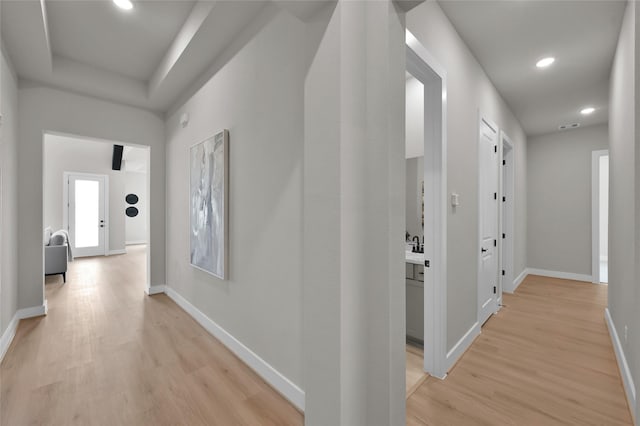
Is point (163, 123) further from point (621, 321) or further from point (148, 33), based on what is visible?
point (621, 321)

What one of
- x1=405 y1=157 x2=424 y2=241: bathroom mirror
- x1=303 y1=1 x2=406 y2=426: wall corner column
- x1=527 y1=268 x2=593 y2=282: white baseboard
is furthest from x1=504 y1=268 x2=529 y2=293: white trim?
Result: x1=303 y1=1 x2=406 y2=426: wall corner column

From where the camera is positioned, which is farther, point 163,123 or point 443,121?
point 163,123

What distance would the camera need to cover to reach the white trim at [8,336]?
2240mm

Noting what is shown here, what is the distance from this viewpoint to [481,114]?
2.80 m

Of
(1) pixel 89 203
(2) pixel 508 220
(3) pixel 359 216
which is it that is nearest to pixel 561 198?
(2) pixel 508 220

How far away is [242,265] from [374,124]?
158 cm

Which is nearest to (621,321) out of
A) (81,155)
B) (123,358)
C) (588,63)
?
(588,63)

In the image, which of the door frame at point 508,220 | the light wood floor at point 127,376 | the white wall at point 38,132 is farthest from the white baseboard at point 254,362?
the door frame at point 508,220

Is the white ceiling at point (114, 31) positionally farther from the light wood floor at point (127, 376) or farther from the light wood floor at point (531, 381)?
the light wood floor at point (531, 381)

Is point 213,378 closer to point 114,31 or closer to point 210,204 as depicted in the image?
point 210,204

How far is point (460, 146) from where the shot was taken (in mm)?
2307

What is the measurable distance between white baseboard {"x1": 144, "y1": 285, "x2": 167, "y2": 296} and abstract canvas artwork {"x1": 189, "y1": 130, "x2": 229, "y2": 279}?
1.38 meters

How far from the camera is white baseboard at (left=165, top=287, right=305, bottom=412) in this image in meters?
1.71

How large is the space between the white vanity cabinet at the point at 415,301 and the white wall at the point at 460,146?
28 cm
